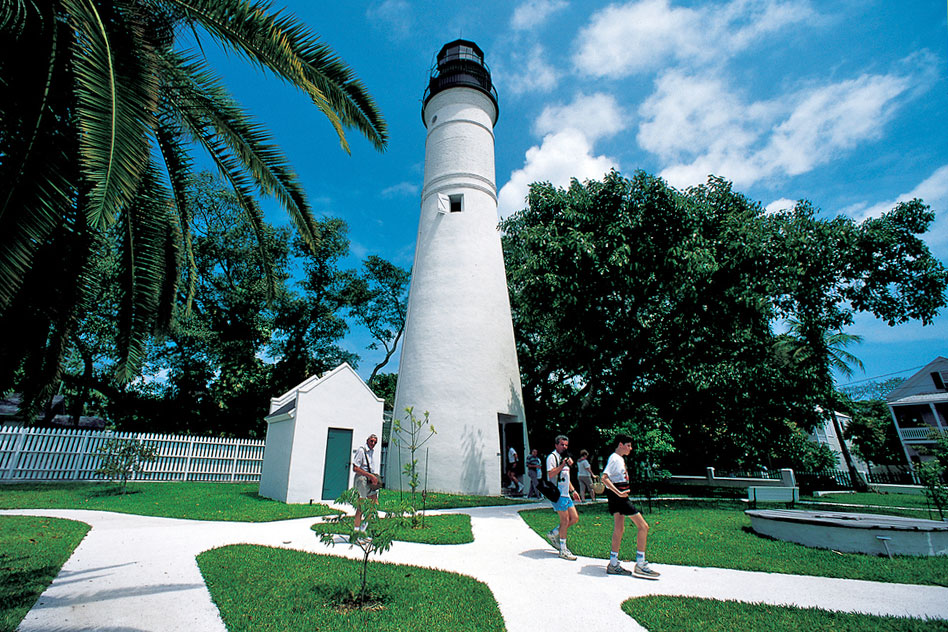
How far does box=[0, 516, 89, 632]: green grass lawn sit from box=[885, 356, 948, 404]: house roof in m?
48.6

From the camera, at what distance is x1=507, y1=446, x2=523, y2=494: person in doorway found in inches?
606

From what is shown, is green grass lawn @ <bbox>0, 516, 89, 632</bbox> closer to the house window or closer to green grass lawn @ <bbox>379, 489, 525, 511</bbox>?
green grass lawn @ <bbox>379, 489, 525, 511</bbox>

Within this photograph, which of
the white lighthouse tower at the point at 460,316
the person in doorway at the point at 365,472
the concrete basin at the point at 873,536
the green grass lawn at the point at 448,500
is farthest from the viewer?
the white lighthouse tower at the point at 460,316

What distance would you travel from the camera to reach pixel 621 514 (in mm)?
5492

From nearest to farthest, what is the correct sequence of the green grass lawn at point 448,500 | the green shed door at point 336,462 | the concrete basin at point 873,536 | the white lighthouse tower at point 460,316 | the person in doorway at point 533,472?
the concrete basin at point 873,536
the green grass lawn at point 448,500
the green shed door at point 336,462
the white lighthouse tower at point 460,316
the person in doorway at point 533,472

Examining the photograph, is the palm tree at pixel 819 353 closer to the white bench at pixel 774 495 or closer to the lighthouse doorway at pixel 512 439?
the white bench at pixel 774 495

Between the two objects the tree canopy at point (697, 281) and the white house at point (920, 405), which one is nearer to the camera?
the tree canopy at point (697, 281)

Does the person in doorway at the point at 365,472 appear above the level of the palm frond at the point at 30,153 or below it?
below

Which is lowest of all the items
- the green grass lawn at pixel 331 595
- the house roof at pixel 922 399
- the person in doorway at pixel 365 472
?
the green grass lawn at pixel 331 595

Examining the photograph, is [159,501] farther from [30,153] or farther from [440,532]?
[30,153]

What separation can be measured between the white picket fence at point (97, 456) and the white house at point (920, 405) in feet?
145

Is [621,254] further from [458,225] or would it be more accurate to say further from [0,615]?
[0,615]

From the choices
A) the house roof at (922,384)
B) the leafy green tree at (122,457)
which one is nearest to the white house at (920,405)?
the house roof at (922,384)

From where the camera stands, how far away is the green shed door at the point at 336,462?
39.8 feet
